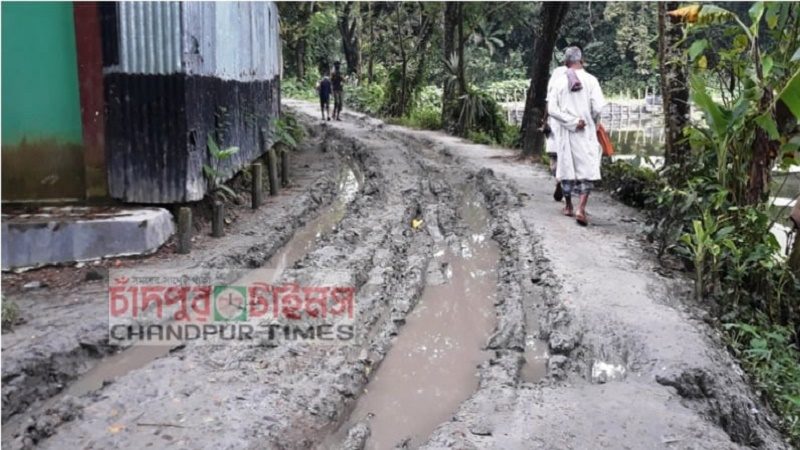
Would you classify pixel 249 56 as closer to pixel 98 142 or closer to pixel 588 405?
pixel 98 142

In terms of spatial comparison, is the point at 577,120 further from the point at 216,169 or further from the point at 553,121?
the point at 216,169

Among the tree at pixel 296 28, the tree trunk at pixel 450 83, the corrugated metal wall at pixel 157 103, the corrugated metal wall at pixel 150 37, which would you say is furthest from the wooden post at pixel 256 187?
the tree at pixel 296 28

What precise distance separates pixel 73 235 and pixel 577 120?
519 cm

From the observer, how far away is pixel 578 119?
7.54 meters

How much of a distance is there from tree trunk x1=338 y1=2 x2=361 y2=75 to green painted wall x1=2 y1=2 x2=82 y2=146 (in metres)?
24.1

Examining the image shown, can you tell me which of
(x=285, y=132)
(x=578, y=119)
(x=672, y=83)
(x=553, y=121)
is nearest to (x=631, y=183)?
(x=672, y=83)

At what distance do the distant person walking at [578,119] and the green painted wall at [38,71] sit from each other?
5.05 metres

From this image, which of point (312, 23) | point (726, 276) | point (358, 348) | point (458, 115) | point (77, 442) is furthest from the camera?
point (312, 23)

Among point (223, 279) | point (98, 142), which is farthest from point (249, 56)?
point (223, 279)

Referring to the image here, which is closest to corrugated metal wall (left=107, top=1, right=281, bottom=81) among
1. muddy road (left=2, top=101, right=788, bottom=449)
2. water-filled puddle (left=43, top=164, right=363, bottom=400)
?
muddy road (left=2, top=101, right=788, bottom=449)

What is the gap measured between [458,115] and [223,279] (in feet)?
43.6

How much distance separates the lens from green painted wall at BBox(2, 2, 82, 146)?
21.5 ft

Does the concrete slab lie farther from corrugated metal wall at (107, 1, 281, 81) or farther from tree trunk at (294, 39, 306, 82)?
tree trunk at (294, 39, 306, 82)

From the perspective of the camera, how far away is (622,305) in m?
5.31
